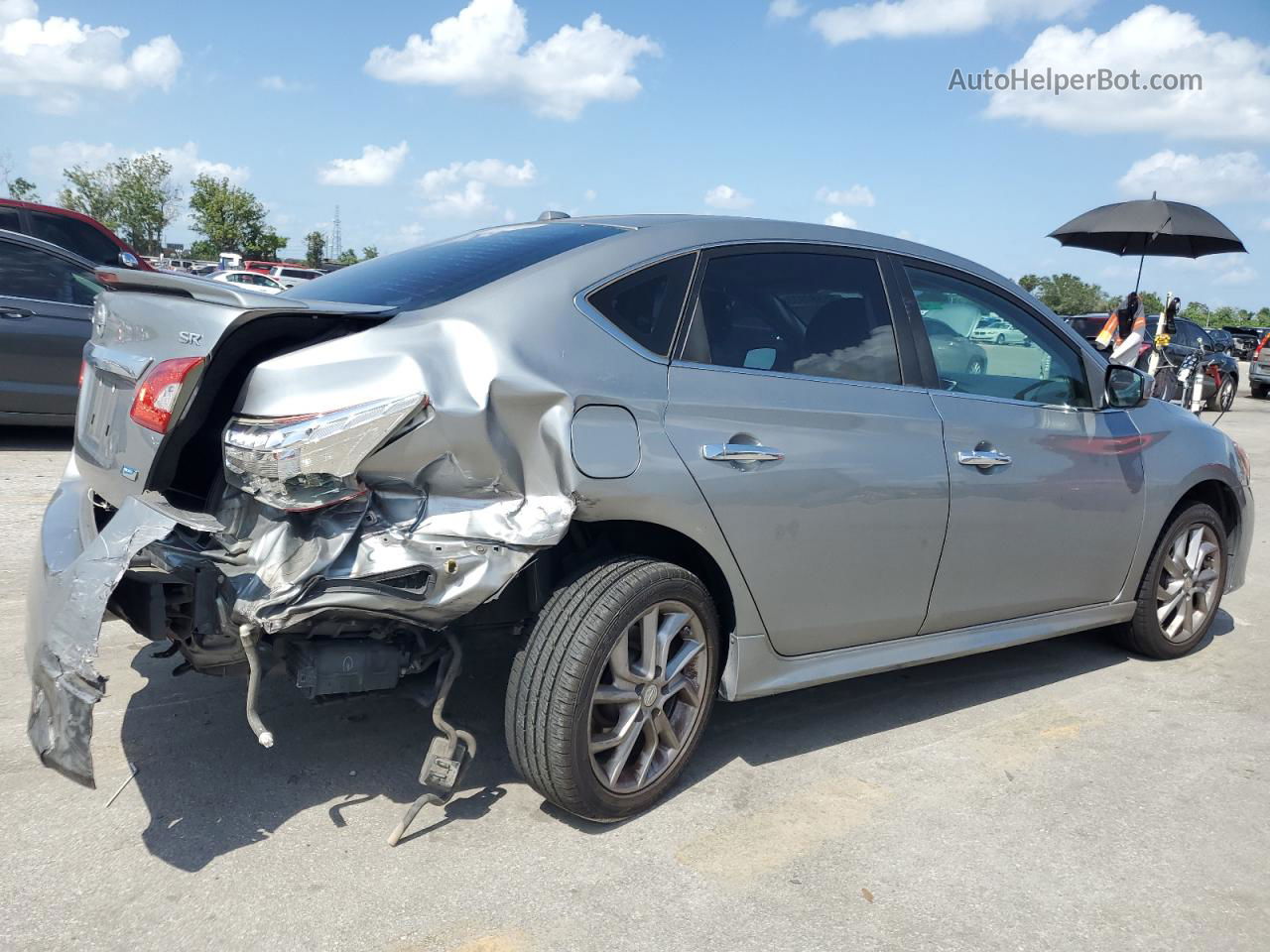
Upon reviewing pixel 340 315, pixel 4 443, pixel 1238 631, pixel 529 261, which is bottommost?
pixel 4 443

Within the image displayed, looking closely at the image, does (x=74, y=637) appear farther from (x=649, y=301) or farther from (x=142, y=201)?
(x=142, y=201)

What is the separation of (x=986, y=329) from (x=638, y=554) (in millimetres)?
1849

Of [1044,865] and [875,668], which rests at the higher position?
[875,668]

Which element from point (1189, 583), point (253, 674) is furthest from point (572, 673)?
point (1189, 583)

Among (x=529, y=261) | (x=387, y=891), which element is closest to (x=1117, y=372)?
(x=529, y=261)

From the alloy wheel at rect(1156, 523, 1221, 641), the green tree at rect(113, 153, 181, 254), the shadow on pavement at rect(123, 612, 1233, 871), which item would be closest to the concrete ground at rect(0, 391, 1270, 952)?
the shadow on pavement at rect(123, 612, 1233, 871)

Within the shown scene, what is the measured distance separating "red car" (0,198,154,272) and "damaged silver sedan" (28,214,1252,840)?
8.22 m

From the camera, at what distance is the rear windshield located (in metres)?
3.14

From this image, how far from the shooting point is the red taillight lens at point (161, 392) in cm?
278

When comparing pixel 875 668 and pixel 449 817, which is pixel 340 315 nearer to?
pixel 449 817

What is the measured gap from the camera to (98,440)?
3.19m

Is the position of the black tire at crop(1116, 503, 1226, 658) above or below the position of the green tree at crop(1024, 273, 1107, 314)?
below

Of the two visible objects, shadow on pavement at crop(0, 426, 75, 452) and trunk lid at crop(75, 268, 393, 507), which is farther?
shadow on pavement at crop(0, 426, 75, 452)

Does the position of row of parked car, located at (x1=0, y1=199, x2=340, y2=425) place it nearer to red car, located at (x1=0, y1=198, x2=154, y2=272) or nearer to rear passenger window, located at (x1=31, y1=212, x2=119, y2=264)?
red car, located at (x1=0, y1=198, x2=154, y2=272)
